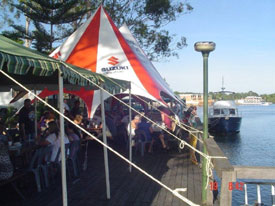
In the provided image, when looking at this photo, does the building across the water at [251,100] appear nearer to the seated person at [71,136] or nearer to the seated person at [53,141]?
the seated person at [71,136]

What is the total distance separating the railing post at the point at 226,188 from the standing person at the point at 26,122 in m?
5.81

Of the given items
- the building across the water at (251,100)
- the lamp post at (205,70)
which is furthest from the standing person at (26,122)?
the building across the water at (251,100)

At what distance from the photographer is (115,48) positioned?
10.2 m

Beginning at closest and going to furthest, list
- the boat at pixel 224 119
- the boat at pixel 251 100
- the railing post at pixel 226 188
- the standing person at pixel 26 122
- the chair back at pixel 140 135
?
the railing post at pixel 226 188, the standing person at pixel 26 122, the chair back at pixel 140 135, the boat at pixel 224 119, the boat at pixel 251 100

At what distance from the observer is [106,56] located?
33.1ft

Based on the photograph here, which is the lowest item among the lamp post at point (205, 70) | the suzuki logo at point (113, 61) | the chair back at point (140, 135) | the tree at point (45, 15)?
the chair back at point (140, 135)

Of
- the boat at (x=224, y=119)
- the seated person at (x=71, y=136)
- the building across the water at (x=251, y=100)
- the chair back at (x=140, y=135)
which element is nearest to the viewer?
the seated person at (x=71, y=136)

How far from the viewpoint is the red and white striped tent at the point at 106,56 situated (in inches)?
367

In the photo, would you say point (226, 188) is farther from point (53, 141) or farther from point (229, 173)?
point (53, 141)

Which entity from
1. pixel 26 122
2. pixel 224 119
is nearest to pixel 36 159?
pixel 26 122

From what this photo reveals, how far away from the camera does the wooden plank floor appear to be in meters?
4.89

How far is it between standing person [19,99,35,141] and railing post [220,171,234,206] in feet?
19.1

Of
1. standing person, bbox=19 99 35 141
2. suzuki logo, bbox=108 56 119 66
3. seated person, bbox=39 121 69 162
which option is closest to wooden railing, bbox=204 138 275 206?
seated person, bbox=39 121 69 162

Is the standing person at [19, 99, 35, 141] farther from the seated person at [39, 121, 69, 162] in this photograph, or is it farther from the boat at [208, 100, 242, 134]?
the boat at [208, 100, 242, 134]
